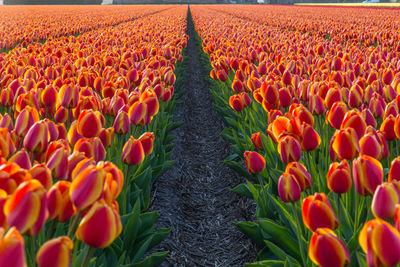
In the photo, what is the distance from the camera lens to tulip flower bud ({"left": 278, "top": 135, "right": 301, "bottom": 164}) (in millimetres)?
1773

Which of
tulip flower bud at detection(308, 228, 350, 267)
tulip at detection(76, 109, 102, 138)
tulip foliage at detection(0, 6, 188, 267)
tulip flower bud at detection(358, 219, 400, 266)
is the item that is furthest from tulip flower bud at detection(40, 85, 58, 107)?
tulip flower bud at detection(358, 219, 400, 266)

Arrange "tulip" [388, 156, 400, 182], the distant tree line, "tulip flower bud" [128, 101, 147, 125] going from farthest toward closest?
the distant tree line, "tulip flower bud" [128, 101, 147, 125], "tulip" [388, 156, 400, 182]

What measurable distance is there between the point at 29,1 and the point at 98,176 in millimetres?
79239

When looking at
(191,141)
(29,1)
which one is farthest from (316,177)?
(29,1)

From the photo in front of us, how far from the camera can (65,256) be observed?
0.94m

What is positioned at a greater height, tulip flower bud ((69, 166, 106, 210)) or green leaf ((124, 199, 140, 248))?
tulip flower bud ((69, 166, 106, 210))

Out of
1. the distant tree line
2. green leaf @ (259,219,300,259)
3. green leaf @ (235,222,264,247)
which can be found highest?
green leaf @ (259,219,300,259)

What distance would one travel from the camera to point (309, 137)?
1.83m

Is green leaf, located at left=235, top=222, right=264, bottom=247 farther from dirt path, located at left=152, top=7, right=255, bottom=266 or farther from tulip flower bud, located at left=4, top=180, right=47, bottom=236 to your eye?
tulip flower bud, located at left=4, top=180, right=47, bottom=236

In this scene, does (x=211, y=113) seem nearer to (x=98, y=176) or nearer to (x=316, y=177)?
(x=316, y=177)

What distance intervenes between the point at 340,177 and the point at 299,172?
0.64 ft

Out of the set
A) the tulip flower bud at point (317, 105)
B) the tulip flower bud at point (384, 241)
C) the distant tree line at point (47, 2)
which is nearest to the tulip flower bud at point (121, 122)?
the tulip flower bud at point (317, 105)

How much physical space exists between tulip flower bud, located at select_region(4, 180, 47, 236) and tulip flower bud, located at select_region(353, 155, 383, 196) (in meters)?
0.97

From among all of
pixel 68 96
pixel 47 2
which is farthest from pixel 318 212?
pixel 47 2
